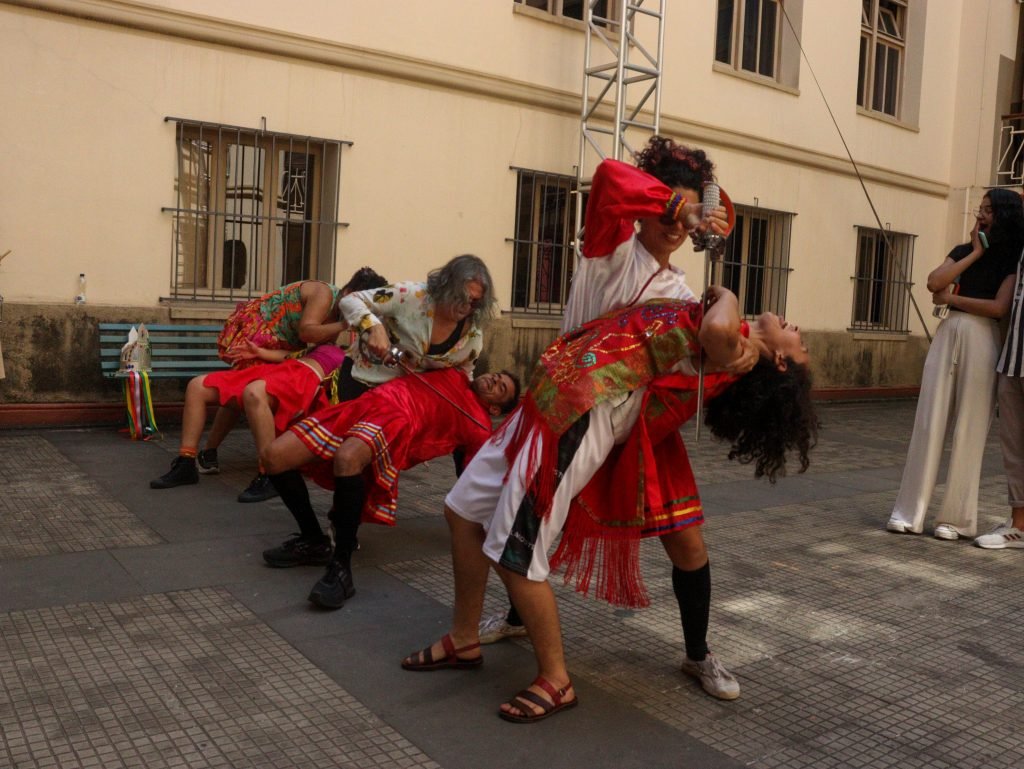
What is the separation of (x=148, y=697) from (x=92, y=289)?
5.54 m

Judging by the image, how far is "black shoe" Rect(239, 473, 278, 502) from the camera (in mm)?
5926

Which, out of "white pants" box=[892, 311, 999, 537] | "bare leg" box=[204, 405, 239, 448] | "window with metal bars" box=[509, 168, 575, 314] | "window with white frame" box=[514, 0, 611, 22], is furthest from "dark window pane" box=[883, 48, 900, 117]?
"bare leg" box=[204, 405, 239, 448]

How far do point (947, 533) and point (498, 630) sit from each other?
131 inches

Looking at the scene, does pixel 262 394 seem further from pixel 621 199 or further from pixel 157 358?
pixel 621 199

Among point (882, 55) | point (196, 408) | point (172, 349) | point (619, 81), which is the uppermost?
point (882, 55)

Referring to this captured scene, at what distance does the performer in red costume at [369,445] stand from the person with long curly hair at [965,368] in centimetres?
273

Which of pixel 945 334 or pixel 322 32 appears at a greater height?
pixel 322 32

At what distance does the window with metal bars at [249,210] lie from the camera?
869cm

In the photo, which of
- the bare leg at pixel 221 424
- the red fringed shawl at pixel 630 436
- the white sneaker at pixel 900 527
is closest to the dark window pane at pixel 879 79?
the white sneaker at pixel 900 527

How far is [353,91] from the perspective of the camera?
9.30 metres

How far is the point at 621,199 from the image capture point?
316cm

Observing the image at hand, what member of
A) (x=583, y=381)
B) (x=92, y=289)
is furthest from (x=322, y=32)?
(x=583, y=381)

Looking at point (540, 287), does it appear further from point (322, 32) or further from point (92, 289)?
point (92, 289)

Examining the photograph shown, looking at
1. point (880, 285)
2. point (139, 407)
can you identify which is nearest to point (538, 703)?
point (139, 407)
